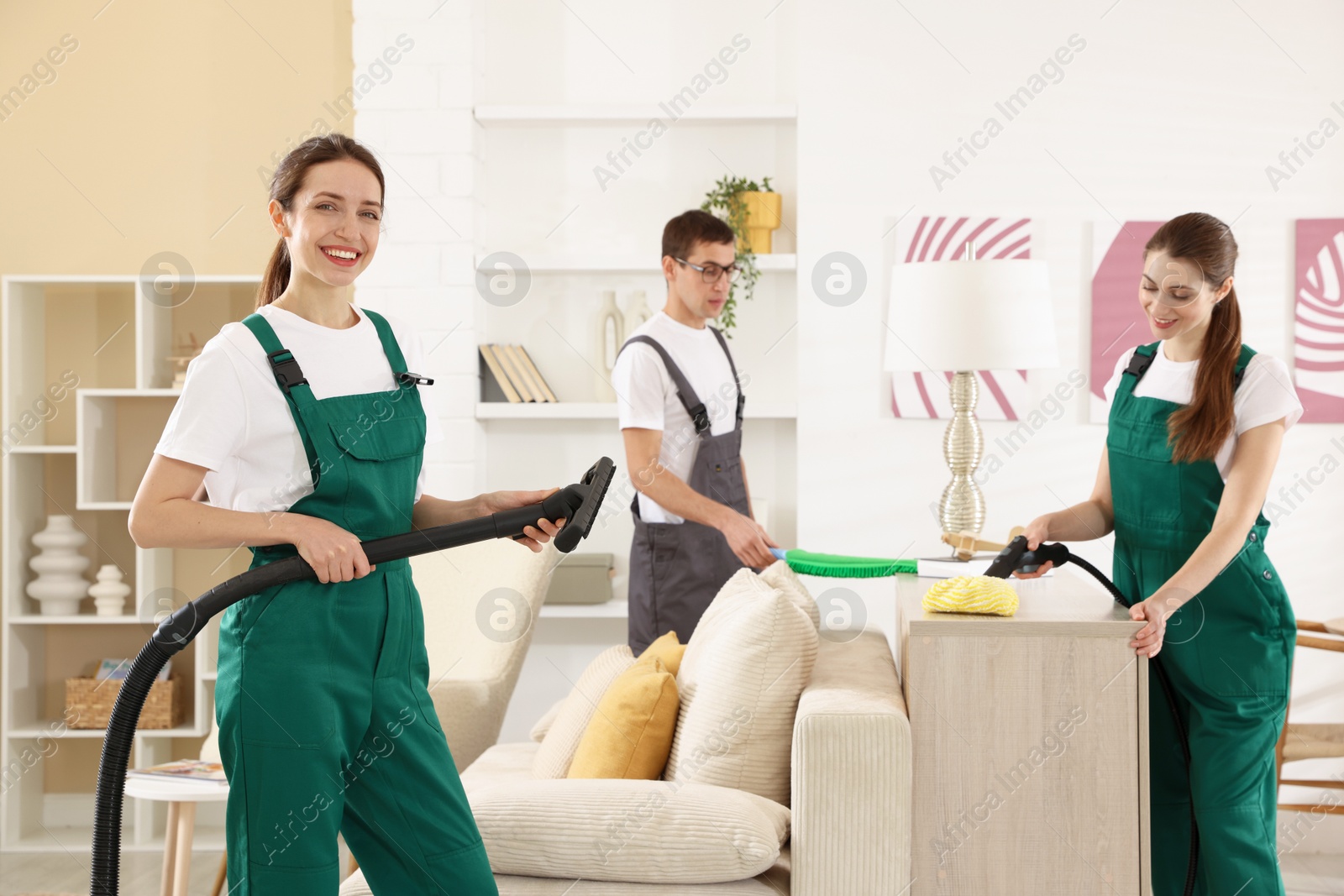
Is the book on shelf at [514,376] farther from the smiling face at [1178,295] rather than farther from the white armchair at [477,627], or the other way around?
the smiling face at [1178,295]

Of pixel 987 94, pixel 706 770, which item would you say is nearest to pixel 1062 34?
pixel 987 94

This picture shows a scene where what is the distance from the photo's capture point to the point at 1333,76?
3.58m

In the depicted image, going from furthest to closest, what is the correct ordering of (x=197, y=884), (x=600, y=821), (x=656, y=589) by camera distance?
1. (x=197, y=884)
2. (x=656, y=589)
3. (x=600, y=821)

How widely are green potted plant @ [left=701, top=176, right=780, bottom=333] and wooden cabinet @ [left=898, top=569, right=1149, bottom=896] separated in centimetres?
211

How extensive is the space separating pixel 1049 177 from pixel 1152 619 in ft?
7.58

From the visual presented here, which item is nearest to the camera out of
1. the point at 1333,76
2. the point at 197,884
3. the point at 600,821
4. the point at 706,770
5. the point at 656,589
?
the point at 600,821

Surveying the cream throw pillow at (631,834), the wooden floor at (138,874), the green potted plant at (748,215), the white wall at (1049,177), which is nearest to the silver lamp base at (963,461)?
the cream throw pillow at (631,834)

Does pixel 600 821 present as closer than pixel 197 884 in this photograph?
Yes

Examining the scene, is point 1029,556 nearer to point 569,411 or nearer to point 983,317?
point 983,317

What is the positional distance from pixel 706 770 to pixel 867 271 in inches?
89.0

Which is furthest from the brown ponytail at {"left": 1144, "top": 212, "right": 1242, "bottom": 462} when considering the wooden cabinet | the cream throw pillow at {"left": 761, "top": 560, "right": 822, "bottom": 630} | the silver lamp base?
the cream throw pillow at {"left": 761, "top": 560, "right": 822, "bottom": 630}

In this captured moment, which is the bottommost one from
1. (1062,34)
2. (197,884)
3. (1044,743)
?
(197,884)

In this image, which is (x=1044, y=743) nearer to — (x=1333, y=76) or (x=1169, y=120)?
A: (x=1169, y=120)

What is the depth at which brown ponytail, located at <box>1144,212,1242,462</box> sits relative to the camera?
1.99 metres
